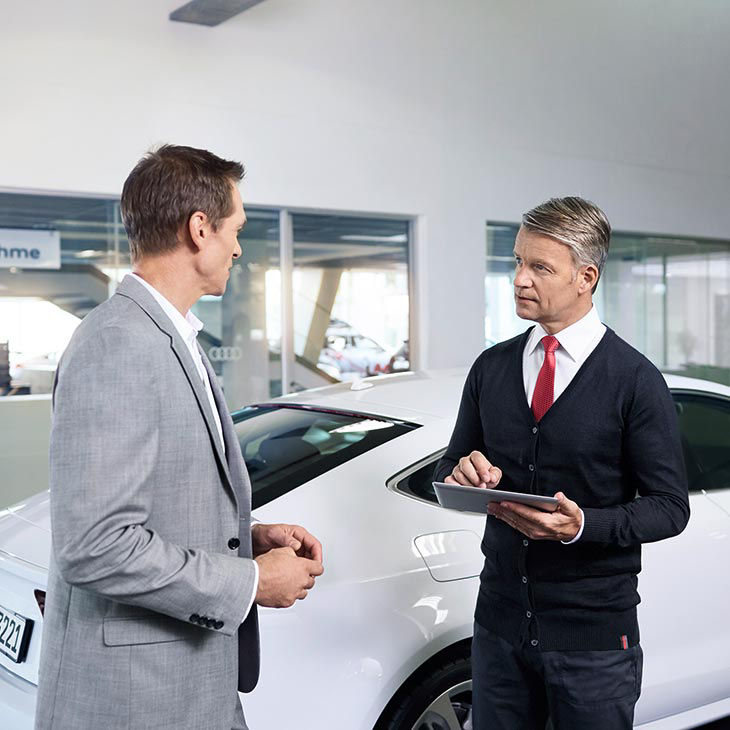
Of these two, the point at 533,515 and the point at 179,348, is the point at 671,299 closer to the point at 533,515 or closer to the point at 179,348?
the point at 533,515

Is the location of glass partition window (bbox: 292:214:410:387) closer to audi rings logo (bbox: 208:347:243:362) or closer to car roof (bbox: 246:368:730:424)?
audi rings logo (bbox: 208:347:243:362)

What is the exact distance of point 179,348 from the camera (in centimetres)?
169

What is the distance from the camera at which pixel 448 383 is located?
11.7ft

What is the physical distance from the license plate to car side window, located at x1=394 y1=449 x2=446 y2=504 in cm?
114

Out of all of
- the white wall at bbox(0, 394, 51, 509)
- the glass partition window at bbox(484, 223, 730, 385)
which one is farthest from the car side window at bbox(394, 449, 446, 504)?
the glass partition window at bbox(484, 223, 730, 385)

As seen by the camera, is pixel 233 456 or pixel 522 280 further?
pixel 522 280

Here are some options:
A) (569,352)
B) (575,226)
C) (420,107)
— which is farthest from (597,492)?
(420,107)

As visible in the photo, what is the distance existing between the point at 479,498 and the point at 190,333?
758mm

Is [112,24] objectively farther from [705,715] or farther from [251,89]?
[705,715]

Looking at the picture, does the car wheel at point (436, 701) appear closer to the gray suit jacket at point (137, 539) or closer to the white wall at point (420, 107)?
the gray suit jacket at point (137, 539)

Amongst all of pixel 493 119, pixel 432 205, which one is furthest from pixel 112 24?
pixel 493 119

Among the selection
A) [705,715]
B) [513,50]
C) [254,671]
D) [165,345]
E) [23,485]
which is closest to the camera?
[165,345]

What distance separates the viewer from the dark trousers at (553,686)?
2197mm

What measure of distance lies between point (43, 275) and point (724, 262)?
26.3 ft
